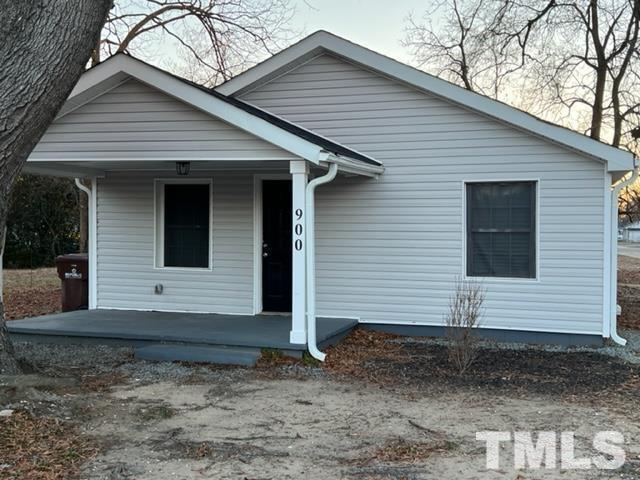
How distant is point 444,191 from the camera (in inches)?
354

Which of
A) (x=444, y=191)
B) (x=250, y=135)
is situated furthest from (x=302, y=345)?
(x=444, y=191)

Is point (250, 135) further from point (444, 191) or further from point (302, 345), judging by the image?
point (444, 191)

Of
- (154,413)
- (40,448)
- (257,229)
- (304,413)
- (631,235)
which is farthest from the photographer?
(631,235)

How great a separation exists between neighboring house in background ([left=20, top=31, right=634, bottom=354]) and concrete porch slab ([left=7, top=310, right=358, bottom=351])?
0.36 metres

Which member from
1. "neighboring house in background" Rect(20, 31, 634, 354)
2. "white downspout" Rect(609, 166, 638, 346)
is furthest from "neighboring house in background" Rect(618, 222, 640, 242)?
"white downspout" Rect(609, 166, 638, 346)

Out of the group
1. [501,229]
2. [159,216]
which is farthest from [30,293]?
[501,229]

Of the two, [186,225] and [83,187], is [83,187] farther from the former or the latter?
[186,225]

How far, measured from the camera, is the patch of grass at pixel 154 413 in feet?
17.0

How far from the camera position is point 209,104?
699 centimetres

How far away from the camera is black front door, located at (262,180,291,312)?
382 inches

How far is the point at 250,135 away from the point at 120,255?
4189 millimetres

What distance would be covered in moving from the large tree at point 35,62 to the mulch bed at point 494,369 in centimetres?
391

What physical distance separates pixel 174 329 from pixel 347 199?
10.3 ft

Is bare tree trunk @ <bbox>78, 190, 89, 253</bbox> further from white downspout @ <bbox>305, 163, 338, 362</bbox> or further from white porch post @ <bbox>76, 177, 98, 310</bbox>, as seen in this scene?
white downspout @ <bbox>305, 163, 338, 362</bbox>
